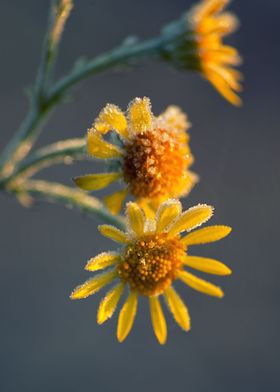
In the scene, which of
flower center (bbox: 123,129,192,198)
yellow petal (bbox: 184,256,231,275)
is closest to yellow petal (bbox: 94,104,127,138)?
flower center (bbox: 123,129,192,198)

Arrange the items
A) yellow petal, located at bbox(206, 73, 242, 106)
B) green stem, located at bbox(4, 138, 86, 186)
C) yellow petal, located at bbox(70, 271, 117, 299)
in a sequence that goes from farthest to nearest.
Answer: yellow petal, located at bbox(206, 73, 242, 106) → green stem, located at bbox(4, 138, 86, 186) → yellow petal, located at bbox(70, 271, 117, 299)

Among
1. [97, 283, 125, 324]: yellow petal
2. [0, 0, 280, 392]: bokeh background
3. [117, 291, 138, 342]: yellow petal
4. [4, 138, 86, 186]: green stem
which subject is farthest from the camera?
[0, 0, 280, 392]: bokeh background

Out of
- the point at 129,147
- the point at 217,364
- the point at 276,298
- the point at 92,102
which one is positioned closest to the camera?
the point at 129,147

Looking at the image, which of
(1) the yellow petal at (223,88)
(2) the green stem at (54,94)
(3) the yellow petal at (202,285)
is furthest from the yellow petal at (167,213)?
(2) the green stem at (54,94)

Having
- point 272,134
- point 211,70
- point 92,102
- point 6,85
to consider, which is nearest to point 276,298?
point 272,134

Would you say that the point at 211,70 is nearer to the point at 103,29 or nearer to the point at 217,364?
the point at 217,364

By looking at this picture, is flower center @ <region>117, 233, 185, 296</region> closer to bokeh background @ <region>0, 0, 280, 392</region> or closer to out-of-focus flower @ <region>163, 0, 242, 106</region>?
out-of-focus flower @ <region>163, 0, 242, 106</region>

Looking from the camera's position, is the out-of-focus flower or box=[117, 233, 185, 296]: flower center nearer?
box=[117, 233, 185, 296]: flower center
